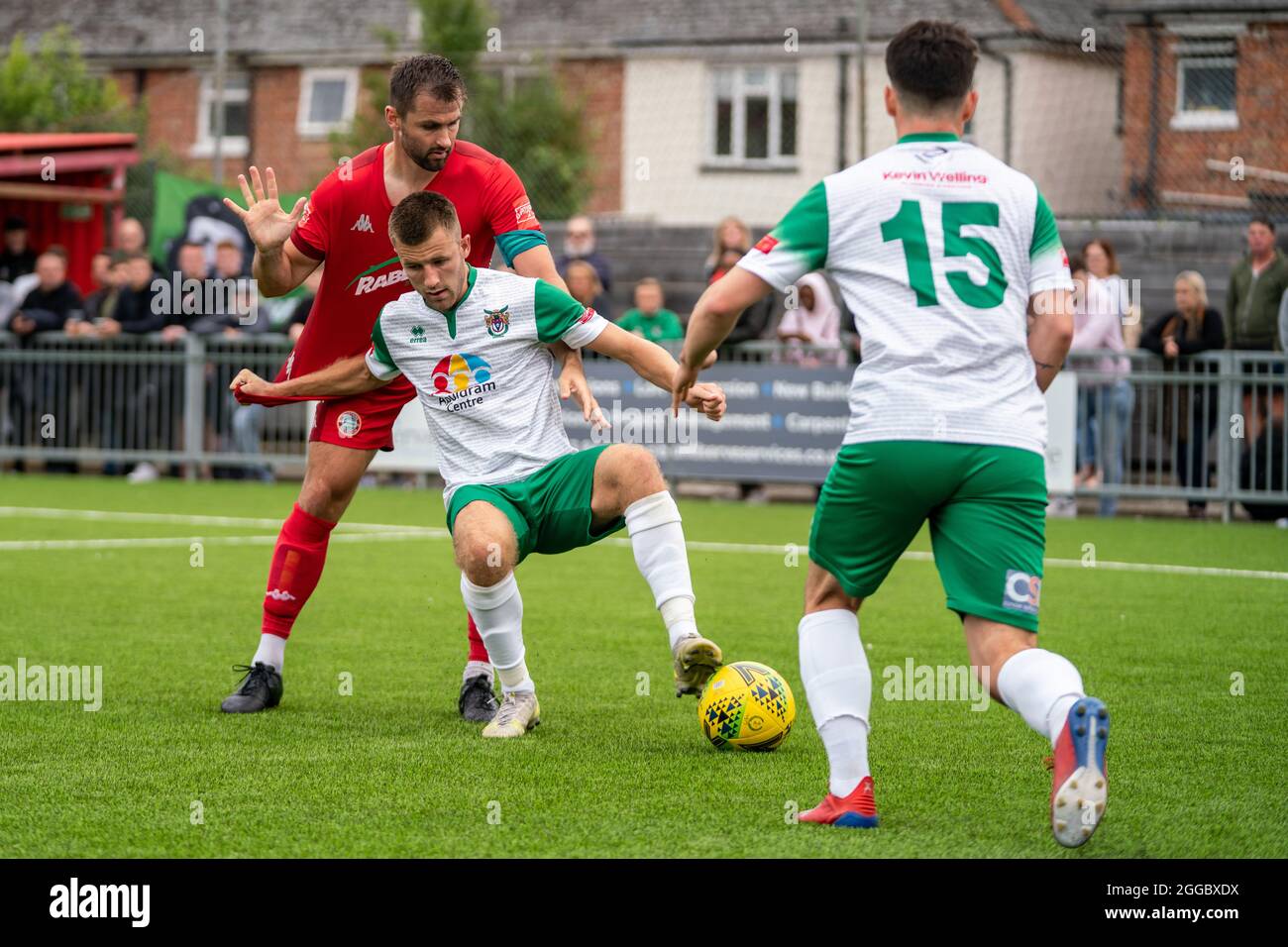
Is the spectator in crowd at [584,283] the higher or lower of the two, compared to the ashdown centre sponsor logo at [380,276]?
higher

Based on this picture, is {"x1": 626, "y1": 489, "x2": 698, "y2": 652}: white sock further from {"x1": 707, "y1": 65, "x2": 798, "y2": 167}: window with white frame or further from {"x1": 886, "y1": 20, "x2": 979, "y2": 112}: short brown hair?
{"x1": 707, "y1": 65, "x2": 798, "y2": 167}: window with white frame

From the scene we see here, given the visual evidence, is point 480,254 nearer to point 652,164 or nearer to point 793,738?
point 793,738

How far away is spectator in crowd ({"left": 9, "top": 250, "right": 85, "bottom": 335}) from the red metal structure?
13.3 ft

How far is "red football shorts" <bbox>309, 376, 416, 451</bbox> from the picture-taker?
23.8ft

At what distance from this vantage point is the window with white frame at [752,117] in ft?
99.5

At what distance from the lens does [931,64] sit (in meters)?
4.84

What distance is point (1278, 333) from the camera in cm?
1606

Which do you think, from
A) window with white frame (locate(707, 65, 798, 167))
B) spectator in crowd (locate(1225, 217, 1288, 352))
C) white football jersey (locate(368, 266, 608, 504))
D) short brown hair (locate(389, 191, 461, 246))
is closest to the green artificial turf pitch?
white football jersey (locate(368, 266, 608, 504))

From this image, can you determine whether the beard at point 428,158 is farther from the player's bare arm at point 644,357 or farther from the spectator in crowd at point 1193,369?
the spectator in crowd at point 1193,369

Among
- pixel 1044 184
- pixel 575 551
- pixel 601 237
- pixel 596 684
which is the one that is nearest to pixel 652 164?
pixel 601 237

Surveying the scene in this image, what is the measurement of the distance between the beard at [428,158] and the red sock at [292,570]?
143cm

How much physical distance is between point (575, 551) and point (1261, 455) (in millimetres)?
6056
